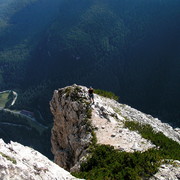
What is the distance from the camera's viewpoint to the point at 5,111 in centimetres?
19200

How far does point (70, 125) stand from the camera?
124ft

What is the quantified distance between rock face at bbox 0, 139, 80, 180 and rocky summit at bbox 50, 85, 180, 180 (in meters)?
7.00

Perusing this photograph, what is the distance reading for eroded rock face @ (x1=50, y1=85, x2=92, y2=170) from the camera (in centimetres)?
3291

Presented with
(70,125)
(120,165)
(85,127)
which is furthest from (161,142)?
(70,125)

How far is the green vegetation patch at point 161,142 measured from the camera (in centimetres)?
2370

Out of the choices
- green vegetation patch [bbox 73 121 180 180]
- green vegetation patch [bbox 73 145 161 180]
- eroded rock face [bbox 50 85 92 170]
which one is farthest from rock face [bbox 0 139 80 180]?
eroded rock face [bbox 50 85 92 170]

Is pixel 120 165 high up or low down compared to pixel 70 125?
down

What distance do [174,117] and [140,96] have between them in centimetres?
3815

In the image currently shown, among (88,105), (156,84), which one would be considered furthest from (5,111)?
(88,105)

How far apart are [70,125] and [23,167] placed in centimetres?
2146

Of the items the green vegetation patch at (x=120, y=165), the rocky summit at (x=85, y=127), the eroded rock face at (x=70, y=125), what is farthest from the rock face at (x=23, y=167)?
the eroded rock face at (x=70, y=125)

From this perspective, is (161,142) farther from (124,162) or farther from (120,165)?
(120,165)

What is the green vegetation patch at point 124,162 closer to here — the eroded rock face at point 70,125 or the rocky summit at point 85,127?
the rocky summit at point 85,127

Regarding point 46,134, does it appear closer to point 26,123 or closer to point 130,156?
point 26,123
